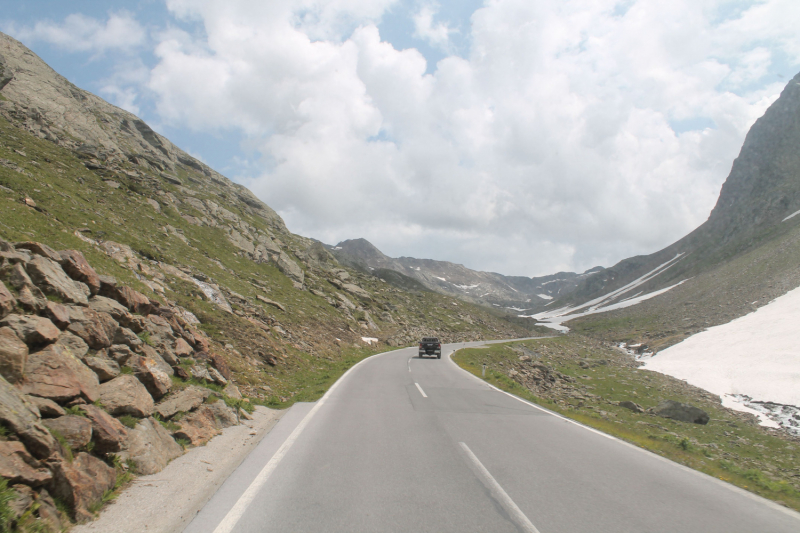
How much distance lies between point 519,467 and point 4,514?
706 centimetres

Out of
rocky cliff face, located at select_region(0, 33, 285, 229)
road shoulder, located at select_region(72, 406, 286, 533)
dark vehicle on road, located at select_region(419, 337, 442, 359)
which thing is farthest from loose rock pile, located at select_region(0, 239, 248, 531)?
rocky cliff face, located at select_region(0, 33, 285, 229)

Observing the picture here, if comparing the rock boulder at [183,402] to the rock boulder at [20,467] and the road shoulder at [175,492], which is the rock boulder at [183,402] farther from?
the rock boulder at [20,467]

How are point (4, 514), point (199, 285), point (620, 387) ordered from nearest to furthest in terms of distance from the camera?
point (4, 514) < point (199, 285) < point (620, 387)

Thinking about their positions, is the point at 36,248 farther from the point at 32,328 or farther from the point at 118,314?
the point at 32,328

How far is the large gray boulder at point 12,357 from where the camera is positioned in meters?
5.36

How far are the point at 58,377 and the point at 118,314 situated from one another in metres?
3.57

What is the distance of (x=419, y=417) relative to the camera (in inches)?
430

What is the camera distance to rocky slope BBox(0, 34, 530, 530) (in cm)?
533

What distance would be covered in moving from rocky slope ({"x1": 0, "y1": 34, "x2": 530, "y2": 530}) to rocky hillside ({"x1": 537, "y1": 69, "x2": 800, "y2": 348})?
59.1 m

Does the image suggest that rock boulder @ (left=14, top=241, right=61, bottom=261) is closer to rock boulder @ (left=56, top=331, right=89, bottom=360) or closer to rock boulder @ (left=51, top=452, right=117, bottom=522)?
rock boulder @ (left=56, top=331, right=89, bottom=360)

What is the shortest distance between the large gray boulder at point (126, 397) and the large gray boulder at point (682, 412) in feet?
87.3

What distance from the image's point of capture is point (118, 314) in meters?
9.09

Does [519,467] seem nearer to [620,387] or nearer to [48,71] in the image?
[620,387]

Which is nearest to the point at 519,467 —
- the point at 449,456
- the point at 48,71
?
the point at 449,456
